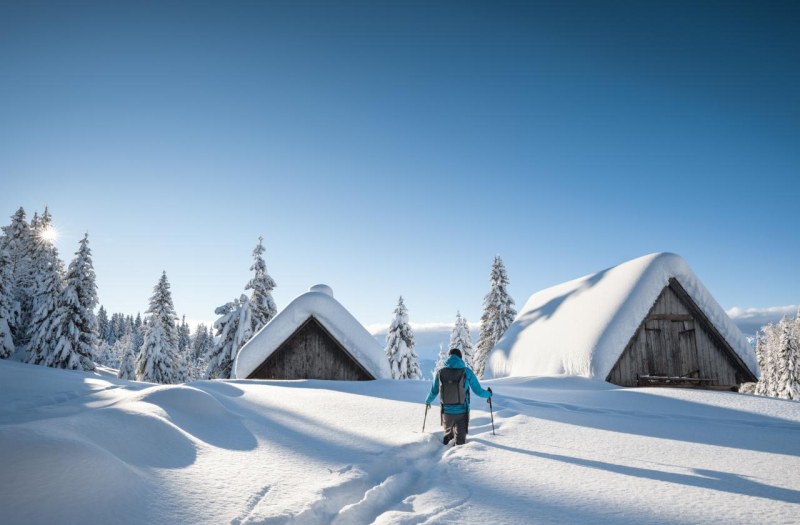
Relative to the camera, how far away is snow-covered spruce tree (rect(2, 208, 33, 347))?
32.4 metres

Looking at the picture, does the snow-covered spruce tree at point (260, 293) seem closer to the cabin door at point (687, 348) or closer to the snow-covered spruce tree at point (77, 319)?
the snow-covered spruce tree at point (77, 319)

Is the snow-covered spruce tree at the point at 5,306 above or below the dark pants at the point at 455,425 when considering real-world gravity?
above

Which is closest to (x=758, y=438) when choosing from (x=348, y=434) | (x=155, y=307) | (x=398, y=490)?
(x=398, y=490)

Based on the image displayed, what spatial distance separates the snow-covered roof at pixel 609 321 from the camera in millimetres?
12922

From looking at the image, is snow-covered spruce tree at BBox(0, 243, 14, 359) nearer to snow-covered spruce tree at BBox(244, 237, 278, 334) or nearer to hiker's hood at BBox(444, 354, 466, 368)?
snow-covered spruce tree at BBox(244, 237, 278, 334)

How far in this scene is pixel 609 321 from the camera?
42.9 feet

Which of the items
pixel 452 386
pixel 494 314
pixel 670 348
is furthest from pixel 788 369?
pixel 452 386

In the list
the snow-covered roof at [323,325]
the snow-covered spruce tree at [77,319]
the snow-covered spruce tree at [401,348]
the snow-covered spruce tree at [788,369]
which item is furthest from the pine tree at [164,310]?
the snow-covered spruce tree at [788,369]

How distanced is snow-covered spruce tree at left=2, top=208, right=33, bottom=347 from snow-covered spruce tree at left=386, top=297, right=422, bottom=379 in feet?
93.0

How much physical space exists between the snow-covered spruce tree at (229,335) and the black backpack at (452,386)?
812 inches

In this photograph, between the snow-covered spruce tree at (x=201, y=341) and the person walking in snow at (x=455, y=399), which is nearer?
the person walking in snow at (x=455, y=399)

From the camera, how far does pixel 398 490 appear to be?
14.4 ft

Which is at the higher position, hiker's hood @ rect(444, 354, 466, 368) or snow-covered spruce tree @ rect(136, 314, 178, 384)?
hiker's hood @ rect(444, 354, 466, 368)

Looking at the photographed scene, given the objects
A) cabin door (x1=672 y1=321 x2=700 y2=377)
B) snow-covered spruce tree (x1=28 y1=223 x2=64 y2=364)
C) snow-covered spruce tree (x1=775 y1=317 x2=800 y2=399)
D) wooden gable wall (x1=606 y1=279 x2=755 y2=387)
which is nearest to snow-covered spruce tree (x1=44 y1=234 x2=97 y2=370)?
snow-covered spruce tree (x1=28 y1=223 x2=64 y2=364)
